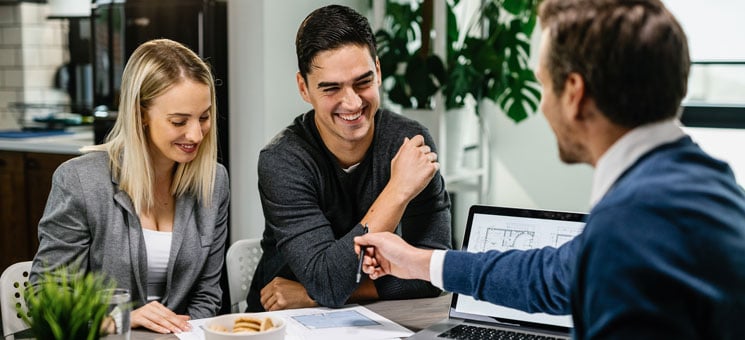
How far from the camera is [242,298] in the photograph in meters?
2.32

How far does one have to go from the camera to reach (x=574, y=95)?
100cm

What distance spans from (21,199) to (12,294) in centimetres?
261

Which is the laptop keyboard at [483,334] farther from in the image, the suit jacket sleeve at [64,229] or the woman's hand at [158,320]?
the suit jacket sleeve at [64,229]

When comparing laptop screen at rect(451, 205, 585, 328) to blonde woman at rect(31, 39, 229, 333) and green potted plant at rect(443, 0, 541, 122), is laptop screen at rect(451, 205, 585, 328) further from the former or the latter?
green potted plant at rect(443, 0, 541, 122)

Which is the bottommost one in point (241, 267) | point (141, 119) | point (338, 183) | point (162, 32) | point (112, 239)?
point (241, 267)

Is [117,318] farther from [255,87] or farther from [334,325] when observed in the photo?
[255,87]

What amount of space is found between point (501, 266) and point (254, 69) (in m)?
2.21

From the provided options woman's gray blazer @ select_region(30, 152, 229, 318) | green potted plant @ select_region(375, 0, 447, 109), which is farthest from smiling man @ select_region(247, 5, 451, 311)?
green potted plant @ select_region(375, 0, 447, 109)

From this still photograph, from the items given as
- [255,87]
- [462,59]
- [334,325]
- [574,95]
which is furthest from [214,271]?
[462,59]

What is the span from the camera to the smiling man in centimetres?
183

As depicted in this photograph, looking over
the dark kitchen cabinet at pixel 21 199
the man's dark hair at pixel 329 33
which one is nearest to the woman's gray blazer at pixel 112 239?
the man's dark hair at pixel 329 33

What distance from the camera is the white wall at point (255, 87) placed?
3453 millimetres

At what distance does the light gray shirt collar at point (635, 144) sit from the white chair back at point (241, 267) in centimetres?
143

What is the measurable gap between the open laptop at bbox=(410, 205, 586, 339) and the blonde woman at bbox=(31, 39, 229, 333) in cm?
63
